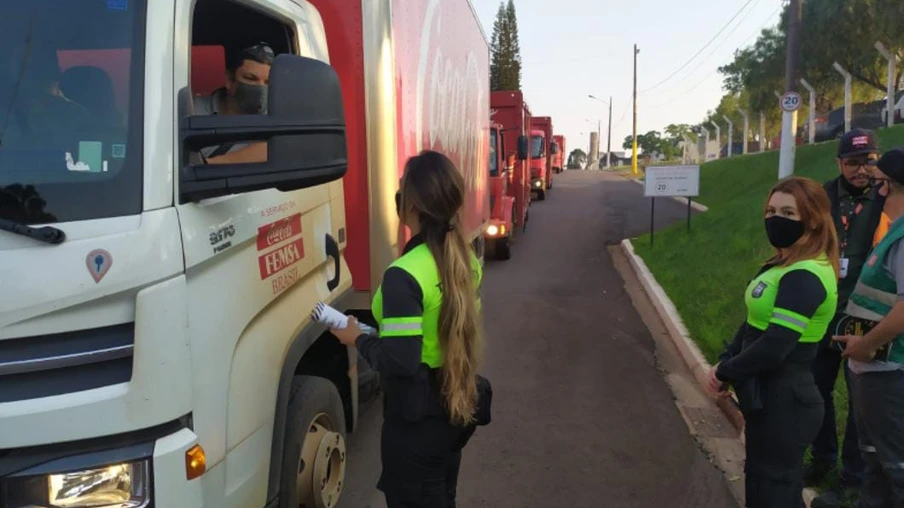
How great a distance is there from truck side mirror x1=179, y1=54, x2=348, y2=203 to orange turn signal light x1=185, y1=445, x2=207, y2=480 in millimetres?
714

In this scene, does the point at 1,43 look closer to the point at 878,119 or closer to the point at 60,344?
the point at 60,344

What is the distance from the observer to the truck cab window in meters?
2.54

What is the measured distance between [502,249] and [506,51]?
5469cm

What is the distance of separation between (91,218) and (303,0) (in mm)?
1742

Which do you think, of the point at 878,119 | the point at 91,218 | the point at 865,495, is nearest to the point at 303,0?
the point at 91,218

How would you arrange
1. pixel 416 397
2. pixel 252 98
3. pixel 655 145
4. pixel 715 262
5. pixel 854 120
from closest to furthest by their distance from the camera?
pixel 416 397
pixel 252 98
pixel 715 262
pixel 854 120
pixel 655 145

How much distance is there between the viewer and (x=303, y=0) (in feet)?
10.1

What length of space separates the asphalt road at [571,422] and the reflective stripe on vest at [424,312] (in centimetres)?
186

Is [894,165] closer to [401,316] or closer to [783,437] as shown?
[783,437]

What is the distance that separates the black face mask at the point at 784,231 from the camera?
2.78 m

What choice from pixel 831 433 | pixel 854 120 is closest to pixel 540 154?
pixel 854 120

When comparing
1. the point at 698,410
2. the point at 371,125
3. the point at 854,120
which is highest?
the point at 854,120

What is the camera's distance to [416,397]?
93.0 inches

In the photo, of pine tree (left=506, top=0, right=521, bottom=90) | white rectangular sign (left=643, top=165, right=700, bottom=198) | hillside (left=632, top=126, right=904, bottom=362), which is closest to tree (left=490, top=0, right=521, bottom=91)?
pine tree (left=506, top=0, right=521, bottom=90)
